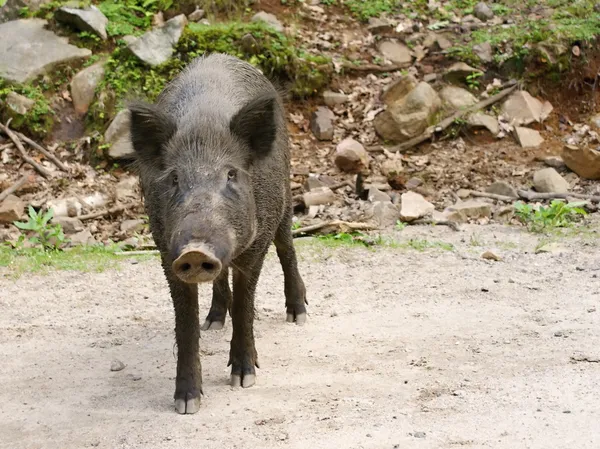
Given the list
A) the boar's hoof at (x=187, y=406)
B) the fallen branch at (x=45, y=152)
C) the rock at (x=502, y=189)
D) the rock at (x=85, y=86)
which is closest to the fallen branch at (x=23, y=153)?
the fallen branch at (x=45, y=152)

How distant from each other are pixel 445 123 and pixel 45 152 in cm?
519

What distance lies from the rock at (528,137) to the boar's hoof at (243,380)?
22.9ft

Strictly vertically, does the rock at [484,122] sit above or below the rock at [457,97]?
below

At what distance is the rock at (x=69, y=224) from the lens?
9438 mm

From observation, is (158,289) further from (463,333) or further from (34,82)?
(34,82)

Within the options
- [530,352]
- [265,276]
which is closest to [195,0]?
[265,276]

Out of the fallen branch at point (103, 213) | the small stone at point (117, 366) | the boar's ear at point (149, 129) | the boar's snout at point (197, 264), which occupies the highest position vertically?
the boar's ear at point (149, 129)

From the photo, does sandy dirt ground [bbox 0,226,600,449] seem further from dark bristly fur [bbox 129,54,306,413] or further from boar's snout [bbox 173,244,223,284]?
boar's snout [bbox 173,244,223,284]

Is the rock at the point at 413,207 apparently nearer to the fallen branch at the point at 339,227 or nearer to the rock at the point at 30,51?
the fallen branch at the point at 339,227

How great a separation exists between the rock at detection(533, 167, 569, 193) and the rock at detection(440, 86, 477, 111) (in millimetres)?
1868

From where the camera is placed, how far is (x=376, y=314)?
620cm

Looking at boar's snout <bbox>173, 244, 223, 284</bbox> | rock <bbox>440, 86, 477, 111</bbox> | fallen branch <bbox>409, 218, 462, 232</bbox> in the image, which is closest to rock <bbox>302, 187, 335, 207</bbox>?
fallen branch <bbox>409, 218, 462, 232</bbox>

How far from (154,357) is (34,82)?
23.2 feet

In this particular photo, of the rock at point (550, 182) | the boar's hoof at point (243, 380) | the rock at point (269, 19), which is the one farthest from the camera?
the rock at point (269, 19)
